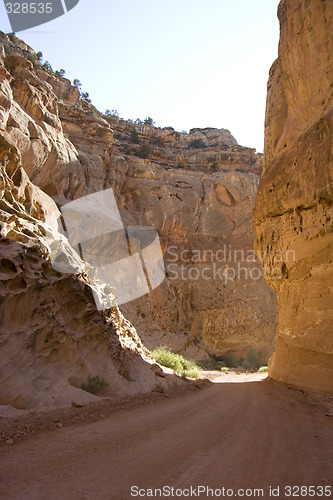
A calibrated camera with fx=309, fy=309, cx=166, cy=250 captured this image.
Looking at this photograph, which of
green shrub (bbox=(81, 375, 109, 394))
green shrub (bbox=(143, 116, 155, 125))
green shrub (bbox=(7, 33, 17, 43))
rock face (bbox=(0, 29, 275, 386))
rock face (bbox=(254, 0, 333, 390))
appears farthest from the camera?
green shrub (bbox=(143, 116, 155, 125))

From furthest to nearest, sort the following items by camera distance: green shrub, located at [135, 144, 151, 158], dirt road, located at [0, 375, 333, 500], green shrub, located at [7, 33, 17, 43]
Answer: green shrub, located at [135, 144, 151, 158]
green shrub, located at [7, 33, 17, 43]
dirt road, located at [0, 375, 333, 500]

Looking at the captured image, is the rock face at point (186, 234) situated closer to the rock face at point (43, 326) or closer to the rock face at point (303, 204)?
the rock face at point (43, 326)

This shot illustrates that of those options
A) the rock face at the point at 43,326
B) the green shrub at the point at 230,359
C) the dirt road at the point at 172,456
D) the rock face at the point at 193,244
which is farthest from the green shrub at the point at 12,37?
the dirt road at the point at 172,456

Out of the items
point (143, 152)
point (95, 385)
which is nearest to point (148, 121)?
point (143, 152)

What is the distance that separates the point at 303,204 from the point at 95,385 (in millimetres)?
7371

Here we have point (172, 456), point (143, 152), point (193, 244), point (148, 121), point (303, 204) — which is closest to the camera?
point (172, 456)

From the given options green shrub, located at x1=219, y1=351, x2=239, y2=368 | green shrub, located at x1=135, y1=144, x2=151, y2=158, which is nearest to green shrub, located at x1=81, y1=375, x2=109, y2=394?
green shrub, located at x1=219, y1=351, x2=239, y2=368

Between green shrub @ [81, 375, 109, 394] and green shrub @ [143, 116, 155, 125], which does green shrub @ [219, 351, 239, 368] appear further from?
green shrub @ [143, 116, 155, 125]

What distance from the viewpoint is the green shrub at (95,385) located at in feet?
23.2

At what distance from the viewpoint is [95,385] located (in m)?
7.30

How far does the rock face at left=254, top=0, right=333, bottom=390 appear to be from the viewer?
7.87 meters

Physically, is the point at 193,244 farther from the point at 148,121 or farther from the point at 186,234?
the point at 148,121

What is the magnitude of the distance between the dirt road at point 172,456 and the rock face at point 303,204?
103 inches

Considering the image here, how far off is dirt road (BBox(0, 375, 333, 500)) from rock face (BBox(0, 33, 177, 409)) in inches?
62.3
